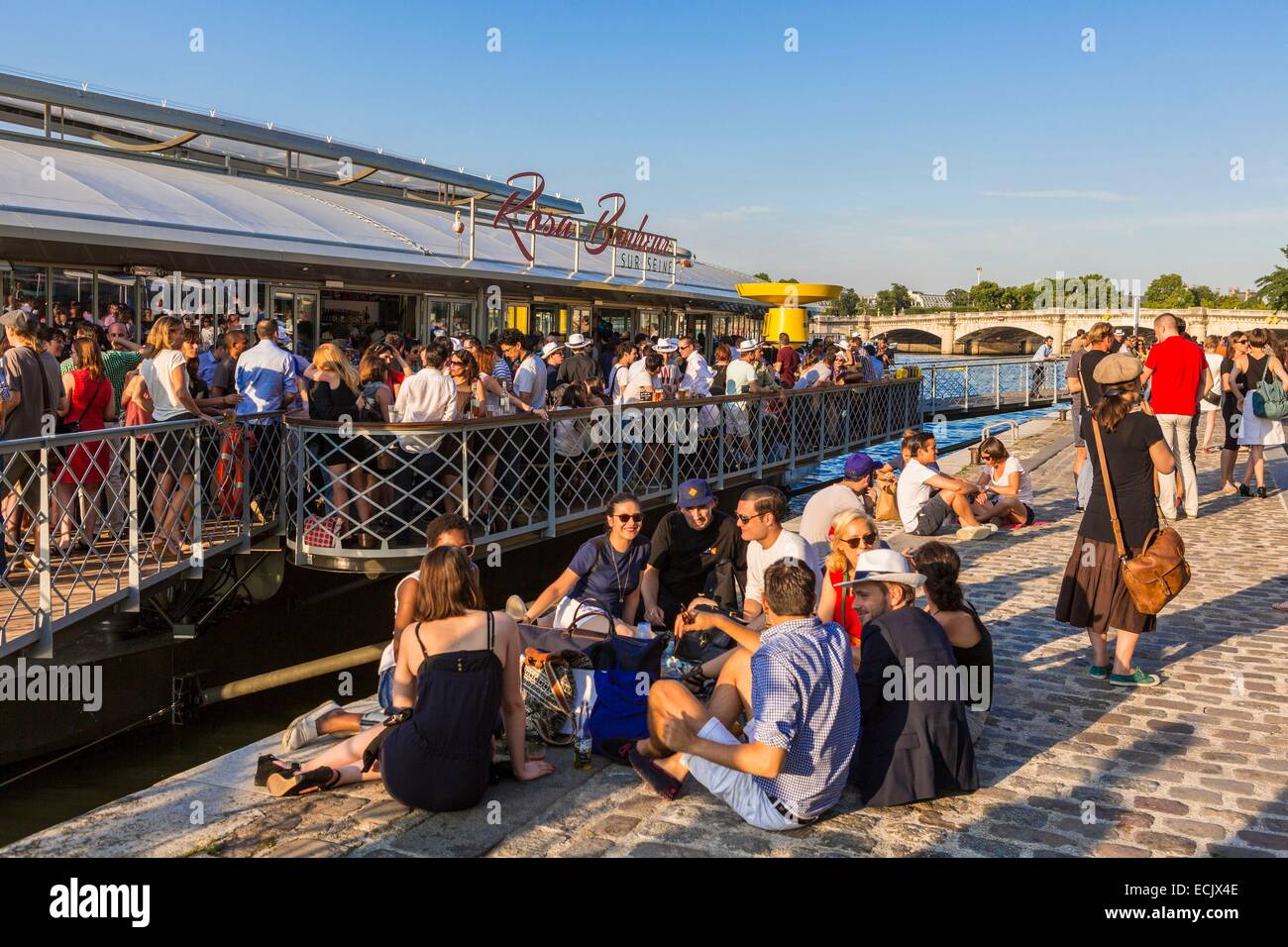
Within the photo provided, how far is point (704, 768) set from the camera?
4625 mm

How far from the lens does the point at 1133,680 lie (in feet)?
21.3

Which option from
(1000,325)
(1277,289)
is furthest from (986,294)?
(1277,289)

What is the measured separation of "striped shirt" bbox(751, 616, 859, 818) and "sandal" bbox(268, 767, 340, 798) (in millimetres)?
1933

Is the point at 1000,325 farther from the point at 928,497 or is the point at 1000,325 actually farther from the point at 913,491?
the point at 913,491

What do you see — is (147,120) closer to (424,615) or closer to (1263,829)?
(424,615)

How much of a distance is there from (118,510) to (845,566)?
5.51 metres

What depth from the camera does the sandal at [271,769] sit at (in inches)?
188

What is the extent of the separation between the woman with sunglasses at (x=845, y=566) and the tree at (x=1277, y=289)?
77006 mm

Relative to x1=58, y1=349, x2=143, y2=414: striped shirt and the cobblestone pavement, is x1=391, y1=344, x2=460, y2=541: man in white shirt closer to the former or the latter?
x1=58, y1=349, x2=143, y2=414: striped shirt

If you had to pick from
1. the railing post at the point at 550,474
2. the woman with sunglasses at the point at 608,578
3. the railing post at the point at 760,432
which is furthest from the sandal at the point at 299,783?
the railing post at the point at 760,432

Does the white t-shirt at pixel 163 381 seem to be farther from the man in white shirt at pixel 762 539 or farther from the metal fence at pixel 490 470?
the man in white shirt at pixel 762 539

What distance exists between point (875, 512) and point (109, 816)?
948 centimetres

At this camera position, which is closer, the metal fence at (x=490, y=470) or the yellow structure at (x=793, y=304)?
the metal fence at (x=490, y=470)

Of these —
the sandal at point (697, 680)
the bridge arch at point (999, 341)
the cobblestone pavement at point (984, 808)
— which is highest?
the bridge arch at point (999, 341)
